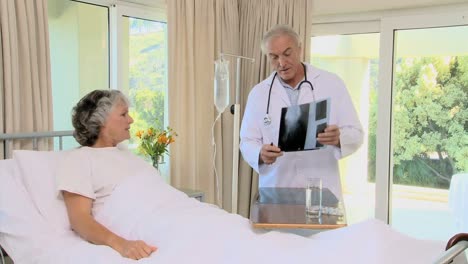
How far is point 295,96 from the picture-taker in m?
2.20

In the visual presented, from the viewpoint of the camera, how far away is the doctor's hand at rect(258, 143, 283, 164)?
1.96m

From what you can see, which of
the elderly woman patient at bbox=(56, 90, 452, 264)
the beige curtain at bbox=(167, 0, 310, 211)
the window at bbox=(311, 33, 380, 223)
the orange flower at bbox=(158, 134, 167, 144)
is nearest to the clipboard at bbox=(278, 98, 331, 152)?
the elderly woman patient at bbox=(56, 90, 452, 264)

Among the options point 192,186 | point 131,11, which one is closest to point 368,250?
point 192,186

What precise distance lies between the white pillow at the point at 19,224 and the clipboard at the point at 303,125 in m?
1.00

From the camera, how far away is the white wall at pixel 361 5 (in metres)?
2.91

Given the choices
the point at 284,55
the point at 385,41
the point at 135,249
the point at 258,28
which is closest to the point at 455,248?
the point at 135,249

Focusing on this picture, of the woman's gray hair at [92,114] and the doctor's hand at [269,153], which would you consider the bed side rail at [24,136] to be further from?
the doctor's hand at [269,153]

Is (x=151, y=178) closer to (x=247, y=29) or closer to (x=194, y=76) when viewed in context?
(x=194, y=76)

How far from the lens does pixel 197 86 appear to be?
316 centimetres

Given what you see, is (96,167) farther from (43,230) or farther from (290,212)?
(290,212)

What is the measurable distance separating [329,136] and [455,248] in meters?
0.83

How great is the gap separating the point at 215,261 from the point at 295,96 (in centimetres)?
106

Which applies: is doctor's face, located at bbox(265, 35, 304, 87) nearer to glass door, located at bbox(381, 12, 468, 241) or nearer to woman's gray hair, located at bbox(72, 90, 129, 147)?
woman's gray hair, located at bbox(72, 90, 129, 147)

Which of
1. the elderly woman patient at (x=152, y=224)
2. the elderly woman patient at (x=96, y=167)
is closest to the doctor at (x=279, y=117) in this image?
the elderly woman patient at (x=152, y=224)
